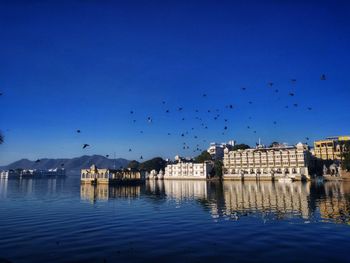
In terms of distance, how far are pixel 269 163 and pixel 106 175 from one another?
89.5 meters

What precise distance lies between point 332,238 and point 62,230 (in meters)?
23.1

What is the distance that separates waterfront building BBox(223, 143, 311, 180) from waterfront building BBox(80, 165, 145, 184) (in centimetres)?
5407

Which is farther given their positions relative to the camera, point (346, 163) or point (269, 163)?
point (269, 163)

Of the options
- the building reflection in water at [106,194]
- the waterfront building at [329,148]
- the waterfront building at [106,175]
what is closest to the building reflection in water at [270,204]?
the building reflection in water at [106,194]

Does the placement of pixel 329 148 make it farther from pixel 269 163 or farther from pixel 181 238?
pixel 181 238

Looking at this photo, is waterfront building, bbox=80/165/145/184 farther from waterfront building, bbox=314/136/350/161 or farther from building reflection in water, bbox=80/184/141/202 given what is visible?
waterfront building, bbox=314/136/350/161

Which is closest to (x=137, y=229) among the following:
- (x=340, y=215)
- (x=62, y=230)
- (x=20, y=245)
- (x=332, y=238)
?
(x=62, y=230)

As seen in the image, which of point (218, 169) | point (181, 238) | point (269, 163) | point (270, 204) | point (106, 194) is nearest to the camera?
point (181, 238)

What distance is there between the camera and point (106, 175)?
15962cm

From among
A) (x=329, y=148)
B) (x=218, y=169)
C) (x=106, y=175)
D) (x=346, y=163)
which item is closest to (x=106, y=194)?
(x=106, y=175)

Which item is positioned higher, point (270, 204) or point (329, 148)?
point (329, 148)

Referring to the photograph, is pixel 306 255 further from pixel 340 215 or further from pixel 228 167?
pixel 228 167

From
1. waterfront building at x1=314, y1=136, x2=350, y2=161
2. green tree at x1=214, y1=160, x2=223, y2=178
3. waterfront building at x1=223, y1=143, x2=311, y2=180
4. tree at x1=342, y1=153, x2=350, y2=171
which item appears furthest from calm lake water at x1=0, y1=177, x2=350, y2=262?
waterfront building at x1=314, y1=136, x2=350, y2=161

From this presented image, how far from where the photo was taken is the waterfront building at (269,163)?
537 ft
